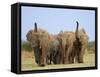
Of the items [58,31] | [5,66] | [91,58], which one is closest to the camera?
[5,66]

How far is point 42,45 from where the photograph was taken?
2020 millimetres

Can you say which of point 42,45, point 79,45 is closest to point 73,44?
point 79,45

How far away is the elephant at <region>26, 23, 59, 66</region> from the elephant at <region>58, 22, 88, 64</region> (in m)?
0.08

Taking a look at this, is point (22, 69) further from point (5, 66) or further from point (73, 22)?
point (73, 22)

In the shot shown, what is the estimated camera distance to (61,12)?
2.10 metres

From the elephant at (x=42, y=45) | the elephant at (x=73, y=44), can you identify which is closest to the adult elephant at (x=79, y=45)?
the elephant at (x=73, y=44)

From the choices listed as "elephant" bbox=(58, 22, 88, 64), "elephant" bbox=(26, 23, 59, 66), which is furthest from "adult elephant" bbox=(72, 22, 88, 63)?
"elephant" bbox=(26, 23, 59, 66)

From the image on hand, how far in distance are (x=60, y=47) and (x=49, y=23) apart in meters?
0.21

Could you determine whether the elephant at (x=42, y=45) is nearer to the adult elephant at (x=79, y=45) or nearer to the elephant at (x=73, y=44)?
the elephant at (x=73, y=44)

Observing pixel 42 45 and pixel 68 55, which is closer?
pixel 42 45

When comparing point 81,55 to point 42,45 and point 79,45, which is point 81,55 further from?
point 42,45

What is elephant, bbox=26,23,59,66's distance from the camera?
200 cm

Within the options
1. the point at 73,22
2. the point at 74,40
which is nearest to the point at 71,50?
the point at 74,40

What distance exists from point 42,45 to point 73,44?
11.0 inches
